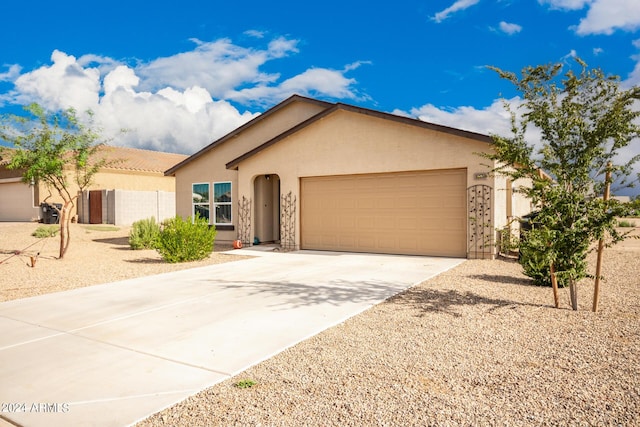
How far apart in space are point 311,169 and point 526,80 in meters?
9.16

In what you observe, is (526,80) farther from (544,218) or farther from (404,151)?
(404,151)

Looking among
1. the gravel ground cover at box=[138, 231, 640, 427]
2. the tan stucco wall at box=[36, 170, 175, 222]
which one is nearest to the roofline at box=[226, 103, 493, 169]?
the gravel ground cover at box=[138, 231, 640, 427]

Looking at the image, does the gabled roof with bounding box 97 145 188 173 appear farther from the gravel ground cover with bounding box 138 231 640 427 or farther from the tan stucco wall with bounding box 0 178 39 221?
the gravel ground cover with bounding box 138 231 640 427

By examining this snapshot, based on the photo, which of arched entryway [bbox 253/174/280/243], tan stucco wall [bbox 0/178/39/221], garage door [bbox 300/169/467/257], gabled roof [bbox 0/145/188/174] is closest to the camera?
garage door [bbox 300/169/467/257]

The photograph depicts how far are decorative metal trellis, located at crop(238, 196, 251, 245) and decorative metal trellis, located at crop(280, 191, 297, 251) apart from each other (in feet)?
6.03

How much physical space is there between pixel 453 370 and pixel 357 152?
1050 cm

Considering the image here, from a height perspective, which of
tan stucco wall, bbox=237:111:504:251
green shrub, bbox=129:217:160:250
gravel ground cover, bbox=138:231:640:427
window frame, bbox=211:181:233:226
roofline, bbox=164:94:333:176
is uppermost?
roofline, bbox=164:94:333:176

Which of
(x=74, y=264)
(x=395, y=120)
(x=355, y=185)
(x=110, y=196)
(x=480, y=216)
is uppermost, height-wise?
(x=395, y=120)

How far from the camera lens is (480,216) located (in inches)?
484

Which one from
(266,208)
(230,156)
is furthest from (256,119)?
(266,208)

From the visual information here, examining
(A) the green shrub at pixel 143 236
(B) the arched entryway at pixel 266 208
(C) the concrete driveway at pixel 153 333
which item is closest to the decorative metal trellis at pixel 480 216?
(C) the concrete driveway at pixel 153 333

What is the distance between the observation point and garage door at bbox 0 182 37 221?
95.8 ft

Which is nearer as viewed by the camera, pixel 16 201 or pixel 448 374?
pixel 448 374

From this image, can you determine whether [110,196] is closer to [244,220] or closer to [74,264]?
[244,220]
